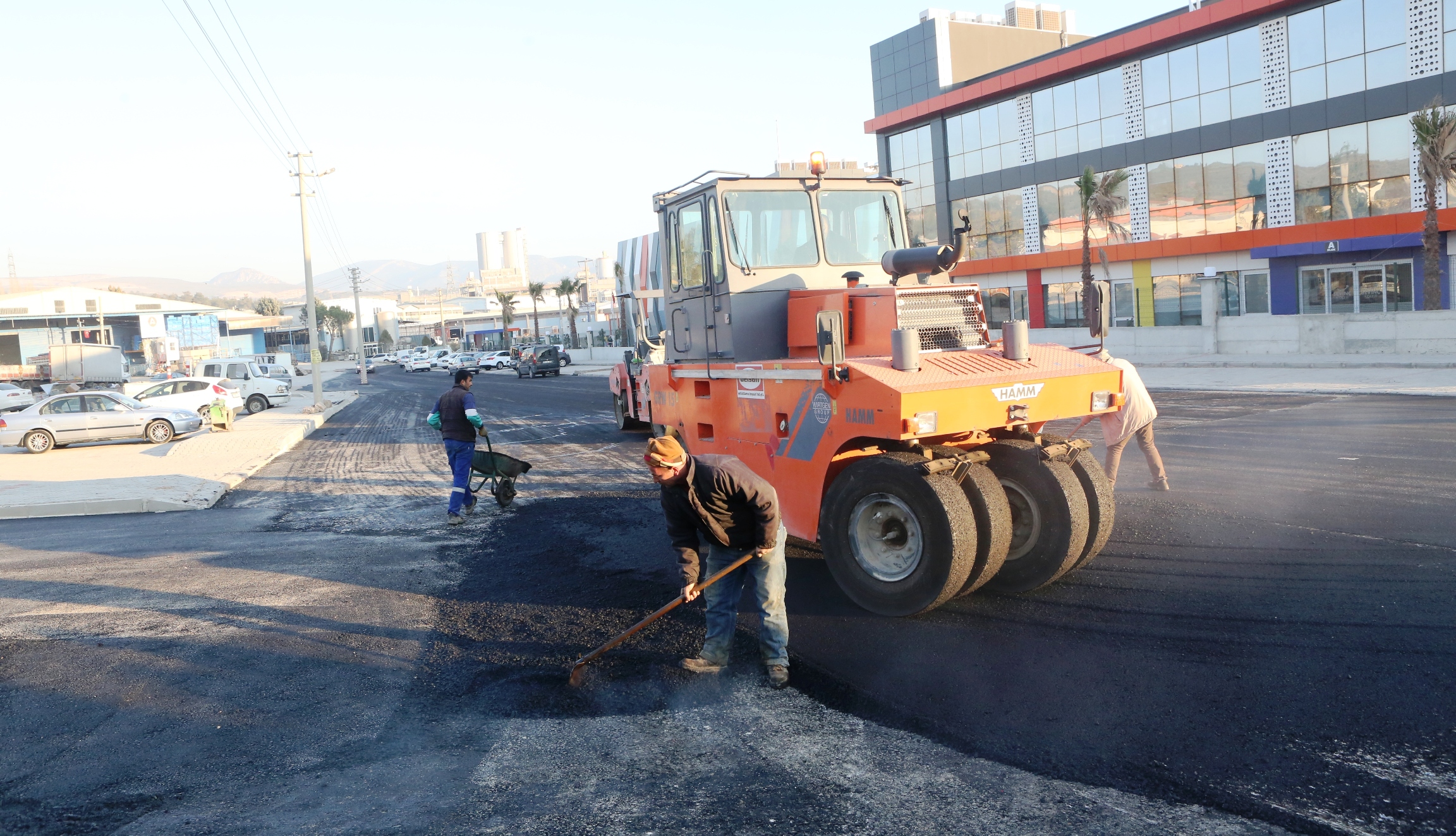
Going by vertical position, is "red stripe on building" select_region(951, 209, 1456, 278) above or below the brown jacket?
above

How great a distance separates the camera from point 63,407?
24.0 meters

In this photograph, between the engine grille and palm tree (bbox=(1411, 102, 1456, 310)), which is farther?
palm tree (bbox=(1411, 102, 1456, 310))

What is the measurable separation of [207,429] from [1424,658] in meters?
27.3

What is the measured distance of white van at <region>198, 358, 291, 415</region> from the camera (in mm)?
34156

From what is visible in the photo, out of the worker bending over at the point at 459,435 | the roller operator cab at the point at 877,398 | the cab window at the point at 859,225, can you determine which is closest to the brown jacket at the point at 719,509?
the roller operator cab at the point at 877,398

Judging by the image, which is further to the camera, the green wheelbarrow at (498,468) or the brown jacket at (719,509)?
the green wheelbarrow at (498,468)

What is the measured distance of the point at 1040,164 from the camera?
136 feet

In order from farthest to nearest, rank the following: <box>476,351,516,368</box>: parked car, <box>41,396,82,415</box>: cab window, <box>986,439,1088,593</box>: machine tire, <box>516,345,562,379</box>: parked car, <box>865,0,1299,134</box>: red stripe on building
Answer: <box>476,351,516,368</box>: parked car → <box>516,345,562,379</box>: parked car → <box>865,0,1299,134</box>: red stripe on building → <box>41,396,82,415</box>: cab window → <box>986,439,1088,593</box>: machine tire

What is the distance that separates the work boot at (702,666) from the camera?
6121mm

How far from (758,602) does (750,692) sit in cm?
54

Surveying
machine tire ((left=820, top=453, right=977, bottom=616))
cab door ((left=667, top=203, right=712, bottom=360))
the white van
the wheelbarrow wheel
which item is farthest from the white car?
machine tire ((left=820, top=453, right=977, bottom=616))

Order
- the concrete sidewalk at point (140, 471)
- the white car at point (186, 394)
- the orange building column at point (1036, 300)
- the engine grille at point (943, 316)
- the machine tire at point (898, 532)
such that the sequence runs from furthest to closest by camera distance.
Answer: the orange building column at point (1036, 300) → the white car at point (186, 394) → the concrete sidewalk at point (140, 471) → the engine grille at point (943, 316) → the machine tire at point (898, 532)

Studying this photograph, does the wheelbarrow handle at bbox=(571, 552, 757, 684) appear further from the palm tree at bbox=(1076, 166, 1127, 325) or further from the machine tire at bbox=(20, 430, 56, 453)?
the palm tree at bbox=(1076, 166, 1127, 325)

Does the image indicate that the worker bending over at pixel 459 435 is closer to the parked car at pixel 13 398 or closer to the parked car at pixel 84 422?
the parked car at pixel 84 422
